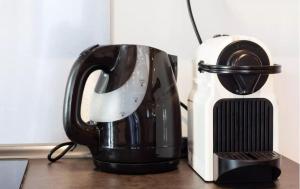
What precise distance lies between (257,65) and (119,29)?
41 cm

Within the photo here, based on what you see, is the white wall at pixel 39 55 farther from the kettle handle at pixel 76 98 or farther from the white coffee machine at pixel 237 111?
the white coffee machine at pixel 237 111

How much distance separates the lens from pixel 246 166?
659 mm

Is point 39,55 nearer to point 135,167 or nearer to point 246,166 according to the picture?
point 135,167

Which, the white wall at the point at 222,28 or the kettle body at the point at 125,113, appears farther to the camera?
the white wall at the point at 222,28

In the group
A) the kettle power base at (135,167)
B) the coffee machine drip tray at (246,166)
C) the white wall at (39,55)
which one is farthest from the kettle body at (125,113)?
the white wall at (39,55)

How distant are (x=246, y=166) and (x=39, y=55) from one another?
1.79ft

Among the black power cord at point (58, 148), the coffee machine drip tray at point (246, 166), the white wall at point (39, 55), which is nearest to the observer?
the coffee machine drip tray at point (246, 166)

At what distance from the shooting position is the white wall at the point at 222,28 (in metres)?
1.02

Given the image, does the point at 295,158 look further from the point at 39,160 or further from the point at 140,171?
the point at 39,160

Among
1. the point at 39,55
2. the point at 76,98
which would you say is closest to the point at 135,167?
the point at 76,98

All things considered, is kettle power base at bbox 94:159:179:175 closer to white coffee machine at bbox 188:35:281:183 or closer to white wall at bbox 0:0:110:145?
white coffee machine at bbox 188:35:281:183

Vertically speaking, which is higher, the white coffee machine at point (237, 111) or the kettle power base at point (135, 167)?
the white coffee machine at point (237, 111)

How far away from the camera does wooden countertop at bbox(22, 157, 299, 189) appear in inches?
27.0

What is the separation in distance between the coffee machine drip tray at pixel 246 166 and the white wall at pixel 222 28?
1.13ft
